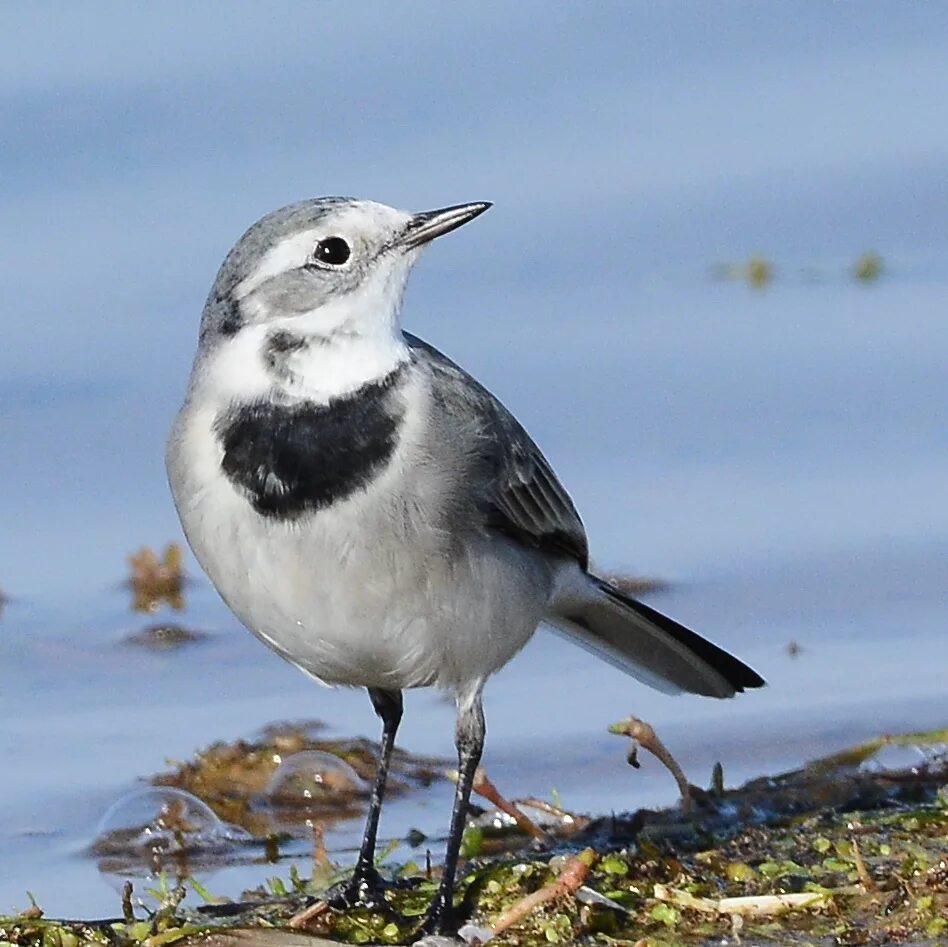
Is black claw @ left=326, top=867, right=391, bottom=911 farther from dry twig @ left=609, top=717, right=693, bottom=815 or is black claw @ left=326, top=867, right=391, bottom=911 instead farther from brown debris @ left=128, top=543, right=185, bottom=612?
brown debris @ left=128, top=543, right=185, bottom=612

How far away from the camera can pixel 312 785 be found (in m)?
11.2

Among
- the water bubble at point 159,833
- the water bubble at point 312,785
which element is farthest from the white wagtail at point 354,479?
the water bubble at point 312,785

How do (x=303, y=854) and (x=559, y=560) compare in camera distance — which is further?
(x=303, y=854)

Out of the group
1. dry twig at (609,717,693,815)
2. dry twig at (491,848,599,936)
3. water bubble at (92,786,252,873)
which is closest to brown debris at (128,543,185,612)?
water bubble at (92,786,252,873)

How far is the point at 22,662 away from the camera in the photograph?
503 inches

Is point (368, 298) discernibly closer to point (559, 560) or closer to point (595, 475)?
point (559, 560)

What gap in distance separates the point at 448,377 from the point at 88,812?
107 inches

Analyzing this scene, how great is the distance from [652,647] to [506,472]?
1.28 meters

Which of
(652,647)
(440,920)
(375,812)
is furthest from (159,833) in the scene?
(440,920)

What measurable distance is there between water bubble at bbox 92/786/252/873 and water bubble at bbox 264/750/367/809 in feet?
1.08

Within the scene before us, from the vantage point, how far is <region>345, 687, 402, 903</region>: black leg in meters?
9.26

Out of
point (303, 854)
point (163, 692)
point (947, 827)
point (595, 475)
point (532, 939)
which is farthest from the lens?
point (595, 475)

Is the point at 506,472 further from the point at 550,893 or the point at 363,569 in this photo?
the point at 550,893

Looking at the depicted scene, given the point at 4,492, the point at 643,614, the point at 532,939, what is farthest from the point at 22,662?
the point at 532,939
